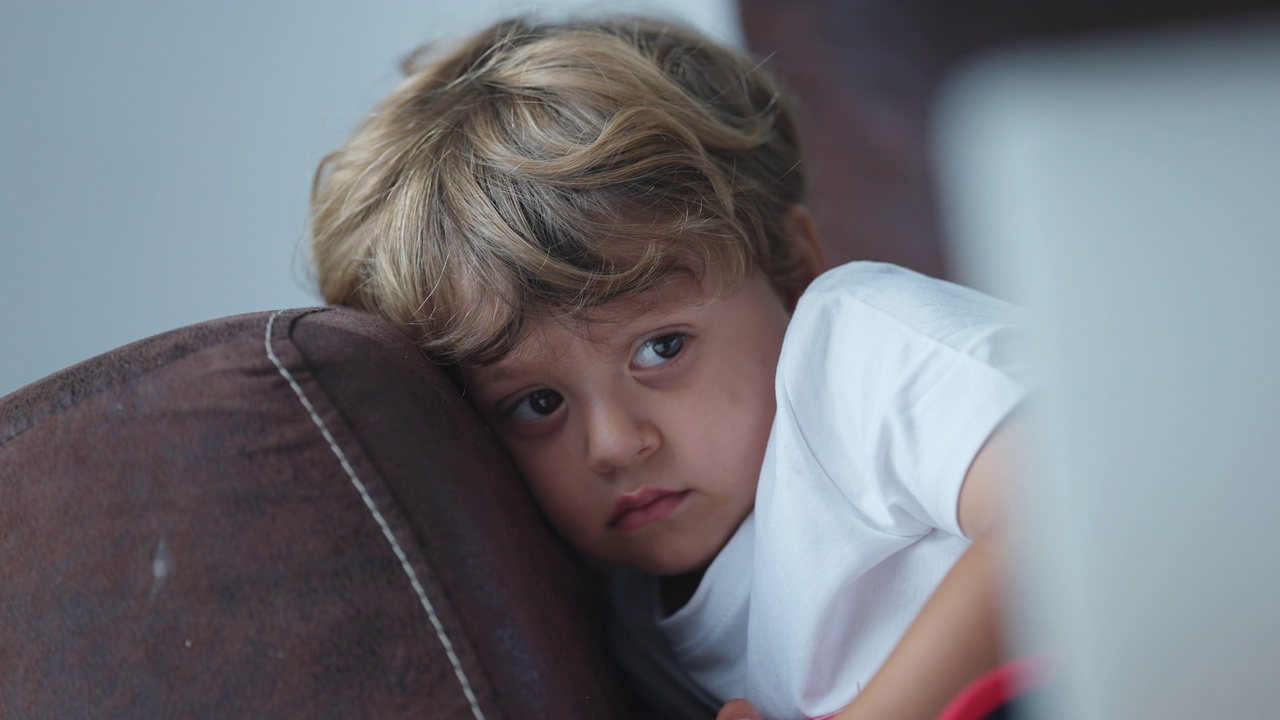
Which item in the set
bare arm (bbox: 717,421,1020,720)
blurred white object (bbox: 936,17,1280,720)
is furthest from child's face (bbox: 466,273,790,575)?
blurred white object (bbox: 936,17,1280,720)

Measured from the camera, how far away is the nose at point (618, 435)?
0.75m

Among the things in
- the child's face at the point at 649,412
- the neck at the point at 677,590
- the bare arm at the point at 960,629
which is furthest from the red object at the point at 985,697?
the neck at the point at 677,590

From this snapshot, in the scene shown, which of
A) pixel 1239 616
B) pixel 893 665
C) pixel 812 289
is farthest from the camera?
pixel 812 289

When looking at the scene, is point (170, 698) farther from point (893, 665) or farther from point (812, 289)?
point (812, 289)

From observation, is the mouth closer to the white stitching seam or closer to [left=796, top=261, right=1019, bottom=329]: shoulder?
[left=796, top=261, right=1019, bottom=329]: shoulder

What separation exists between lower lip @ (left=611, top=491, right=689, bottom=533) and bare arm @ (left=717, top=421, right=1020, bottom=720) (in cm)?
26

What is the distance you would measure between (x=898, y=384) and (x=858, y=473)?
0.08 meters

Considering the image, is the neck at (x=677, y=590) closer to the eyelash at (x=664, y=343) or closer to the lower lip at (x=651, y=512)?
the lower lip at (x=651, y=512)

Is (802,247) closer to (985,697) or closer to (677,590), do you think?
(677,590)

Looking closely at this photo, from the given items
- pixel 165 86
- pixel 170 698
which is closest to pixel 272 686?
pixel 170 698

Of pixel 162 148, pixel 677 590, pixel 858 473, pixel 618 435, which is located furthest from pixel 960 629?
pixel 162 148

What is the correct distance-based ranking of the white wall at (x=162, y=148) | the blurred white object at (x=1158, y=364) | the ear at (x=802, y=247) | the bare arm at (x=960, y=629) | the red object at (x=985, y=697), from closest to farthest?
the blurred white object at (x=1158, y=364), the red object at (x=985, y=697), the bare arm at (x=960, y=629), the ear at (x=802, y=247), the white wall at (x=162, y=148)

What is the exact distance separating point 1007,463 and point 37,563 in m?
0.45

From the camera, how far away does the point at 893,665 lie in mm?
575
